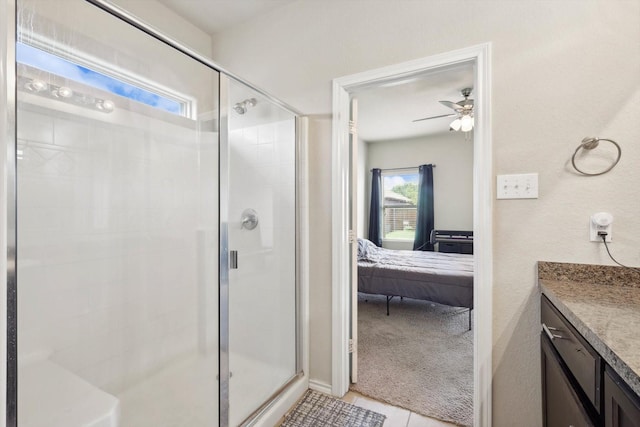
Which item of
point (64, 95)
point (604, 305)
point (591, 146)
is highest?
point (64, 95)

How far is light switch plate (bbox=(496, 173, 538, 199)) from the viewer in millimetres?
1467

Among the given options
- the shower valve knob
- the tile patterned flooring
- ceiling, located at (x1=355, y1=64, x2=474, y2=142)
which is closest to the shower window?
the shower valve knob

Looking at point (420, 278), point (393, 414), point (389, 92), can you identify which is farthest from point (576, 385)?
point (389, 92)

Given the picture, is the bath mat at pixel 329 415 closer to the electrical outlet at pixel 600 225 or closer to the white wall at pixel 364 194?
the electrical outlet at pixel 600 225

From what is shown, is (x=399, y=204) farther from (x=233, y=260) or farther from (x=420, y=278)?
(x=233, y=260)

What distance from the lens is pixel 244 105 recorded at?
67.7 inches

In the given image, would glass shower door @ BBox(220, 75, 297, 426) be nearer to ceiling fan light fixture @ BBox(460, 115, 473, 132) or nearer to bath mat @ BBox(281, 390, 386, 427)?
bath mat @ BBox(281, 390, 386, 427)

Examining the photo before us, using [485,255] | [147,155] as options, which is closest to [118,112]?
[147,155]

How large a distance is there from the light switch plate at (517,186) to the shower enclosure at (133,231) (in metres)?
1.34

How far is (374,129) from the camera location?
5.14m

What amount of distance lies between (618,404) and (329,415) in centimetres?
150

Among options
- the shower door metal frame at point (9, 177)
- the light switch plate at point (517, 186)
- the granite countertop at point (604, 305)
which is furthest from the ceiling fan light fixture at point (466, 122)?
the shower door metal frame at point (9, 177)

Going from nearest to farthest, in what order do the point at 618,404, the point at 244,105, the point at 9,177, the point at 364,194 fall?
the point at 618,404 < the point at 9,177 < the point at 244,105 < the point at 364,194

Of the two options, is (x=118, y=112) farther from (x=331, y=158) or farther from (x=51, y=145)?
(x=331, y=158)
